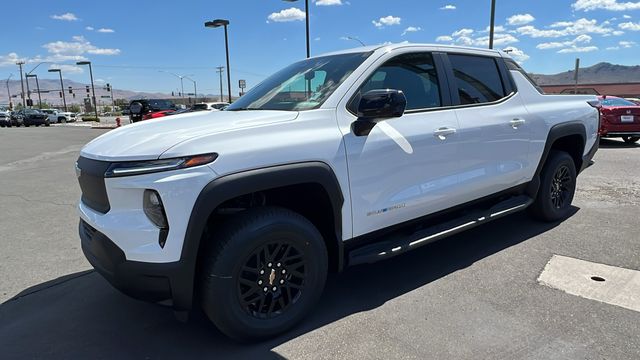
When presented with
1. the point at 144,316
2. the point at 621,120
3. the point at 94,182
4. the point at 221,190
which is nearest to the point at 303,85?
the point at 221,190

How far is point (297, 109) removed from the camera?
3.20 m

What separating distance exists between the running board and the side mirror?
869 mm

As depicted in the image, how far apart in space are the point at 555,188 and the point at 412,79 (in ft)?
8.51

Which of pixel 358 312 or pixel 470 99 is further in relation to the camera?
pixel 470 99

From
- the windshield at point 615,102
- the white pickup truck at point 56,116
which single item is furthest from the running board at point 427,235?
the white pickup truck at point 56,116

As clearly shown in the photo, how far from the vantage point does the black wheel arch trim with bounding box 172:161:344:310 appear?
250cm

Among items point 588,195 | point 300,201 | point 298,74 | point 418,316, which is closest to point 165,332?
point 300,201

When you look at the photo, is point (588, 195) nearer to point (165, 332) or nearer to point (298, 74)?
point (298, 74)

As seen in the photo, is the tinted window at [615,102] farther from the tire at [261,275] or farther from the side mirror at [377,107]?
the tire at [261,275]

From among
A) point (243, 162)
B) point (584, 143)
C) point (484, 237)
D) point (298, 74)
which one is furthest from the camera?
point (584, 143)

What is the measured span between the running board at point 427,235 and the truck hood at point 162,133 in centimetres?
111

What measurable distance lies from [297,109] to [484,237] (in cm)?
273

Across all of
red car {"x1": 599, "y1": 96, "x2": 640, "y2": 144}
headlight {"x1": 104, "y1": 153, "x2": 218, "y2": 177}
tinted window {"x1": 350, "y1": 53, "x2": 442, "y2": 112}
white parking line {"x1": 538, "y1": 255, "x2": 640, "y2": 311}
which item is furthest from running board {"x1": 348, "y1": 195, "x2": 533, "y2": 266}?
red car {"x1": 599, "y1": 96, "x2": 640, "y2": 144}

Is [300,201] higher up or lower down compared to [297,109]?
lower down
